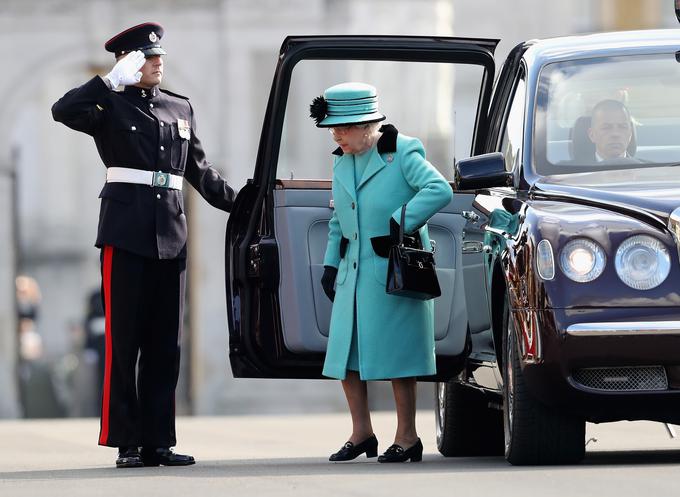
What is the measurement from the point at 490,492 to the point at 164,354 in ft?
8.40

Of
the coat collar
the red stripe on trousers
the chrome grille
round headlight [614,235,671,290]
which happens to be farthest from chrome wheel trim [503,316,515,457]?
the red stripe on trousers

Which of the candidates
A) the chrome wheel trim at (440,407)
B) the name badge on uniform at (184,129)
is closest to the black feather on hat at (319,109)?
the name badge on uniform at (184,129)

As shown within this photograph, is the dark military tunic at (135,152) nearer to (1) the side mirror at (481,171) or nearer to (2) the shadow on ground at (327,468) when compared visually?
(2) the shadow on ground at (327,468)

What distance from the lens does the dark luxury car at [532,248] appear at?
8711mm

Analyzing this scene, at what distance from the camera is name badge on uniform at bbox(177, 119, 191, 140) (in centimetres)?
1034

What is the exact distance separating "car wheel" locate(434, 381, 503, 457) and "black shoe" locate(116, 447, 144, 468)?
1.67 m

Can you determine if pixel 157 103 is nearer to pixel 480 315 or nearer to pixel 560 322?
pixel 480 315

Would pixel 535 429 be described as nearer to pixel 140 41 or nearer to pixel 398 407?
pixel 398 407

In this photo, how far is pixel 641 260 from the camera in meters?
8.73

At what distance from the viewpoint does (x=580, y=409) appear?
29.0 ft

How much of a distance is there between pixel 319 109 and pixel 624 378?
6.43ft

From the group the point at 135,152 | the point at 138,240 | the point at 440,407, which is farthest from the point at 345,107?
the point at 440,407

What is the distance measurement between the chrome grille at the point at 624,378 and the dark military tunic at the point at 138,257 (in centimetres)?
220

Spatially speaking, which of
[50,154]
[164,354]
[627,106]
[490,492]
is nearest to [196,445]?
[164,354]
